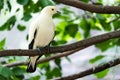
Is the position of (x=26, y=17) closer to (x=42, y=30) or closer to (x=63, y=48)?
(x=42, y=30)

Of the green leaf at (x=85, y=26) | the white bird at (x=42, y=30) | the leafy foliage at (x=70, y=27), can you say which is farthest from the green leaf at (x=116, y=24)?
the white bird at (x=42, y=30)

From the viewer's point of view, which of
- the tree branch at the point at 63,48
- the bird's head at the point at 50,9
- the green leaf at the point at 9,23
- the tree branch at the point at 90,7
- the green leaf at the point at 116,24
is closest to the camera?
the tree branch at the point at 63,48

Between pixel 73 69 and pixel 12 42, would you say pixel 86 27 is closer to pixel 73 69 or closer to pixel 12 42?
pixel 12 42

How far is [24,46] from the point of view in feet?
6.82

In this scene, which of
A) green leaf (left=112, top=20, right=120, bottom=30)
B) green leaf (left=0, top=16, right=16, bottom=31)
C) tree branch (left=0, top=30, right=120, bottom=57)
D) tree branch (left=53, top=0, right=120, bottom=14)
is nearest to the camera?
tree branch (left=0, top=30, right=120, bottom=57)

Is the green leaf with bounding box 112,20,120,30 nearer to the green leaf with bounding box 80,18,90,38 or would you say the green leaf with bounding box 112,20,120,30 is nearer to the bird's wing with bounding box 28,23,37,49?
the green leaf with bounding box 80,18,90,38

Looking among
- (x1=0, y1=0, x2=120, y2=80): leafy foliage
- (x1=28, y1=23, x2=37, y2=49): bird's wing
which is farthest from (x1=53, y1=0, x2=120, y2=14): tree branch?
(x1=0, y1=0, x2=120, y2=80): leafy foliage

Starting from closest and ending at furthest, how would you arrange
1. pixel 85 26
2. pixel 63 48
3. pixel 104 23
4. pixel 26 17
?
pixel 63 48
pixel 26 17
pixel 104 23
pixel 85 26

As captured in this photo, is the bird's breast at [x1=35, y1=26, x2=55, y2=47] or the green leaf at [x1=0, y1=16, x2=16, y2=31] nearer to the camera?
the bird's breast at [x1=35, y1=26, x2=55, y2=47]

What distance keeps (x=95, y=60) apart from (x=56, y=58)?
171 millimetres

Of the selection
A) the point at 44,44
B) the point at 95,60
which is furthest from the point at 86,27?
the point at 44,44

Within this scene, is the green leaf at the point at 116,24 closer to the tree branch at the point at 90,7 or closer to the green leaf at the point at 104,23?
the green leaf at the point at 104,23

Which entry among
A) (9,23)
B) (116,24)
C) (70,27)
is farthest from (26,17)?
(116,24)

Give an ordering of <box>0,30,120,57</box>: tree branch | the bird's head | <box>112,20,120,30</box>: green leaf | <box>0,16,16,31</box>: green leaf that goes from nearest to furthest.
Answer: <box>0,30,120,57</box>: tree branch → the bird's head → <box>0,16,16,31</box>: green leaf → <box>112,20,120,30</box>: green leaf
